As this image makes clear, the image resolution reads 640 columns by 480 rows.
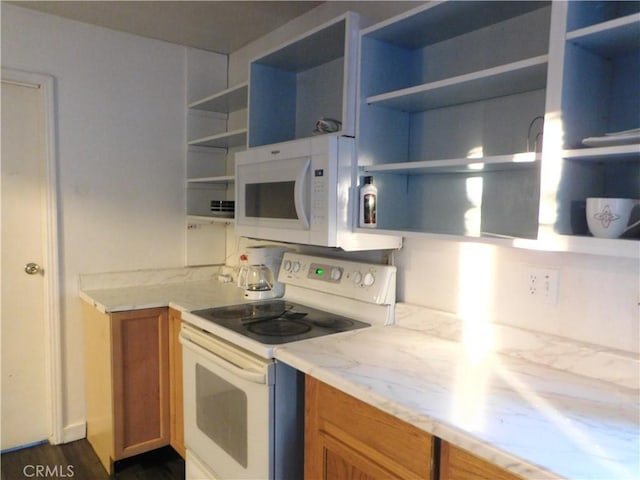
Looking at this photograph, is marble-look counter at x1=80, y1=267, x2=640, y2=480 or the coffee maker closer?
marble-look counter at x1=80, y1=267, x2=640, y2=480

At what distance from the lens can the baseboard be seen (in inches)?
101

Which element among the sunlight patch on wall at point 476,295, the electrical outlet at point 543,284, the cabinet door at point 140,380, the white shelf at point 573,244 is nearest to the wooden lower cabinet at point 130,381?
the cabinet door at point 140,380

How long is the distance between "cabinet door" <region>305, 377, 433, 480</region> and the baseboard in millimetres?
1722

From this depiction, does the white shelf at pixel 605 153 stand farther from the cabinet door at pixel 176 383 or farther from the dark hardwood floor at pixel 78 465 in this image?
the dark hardwood floor at pixel 78 465

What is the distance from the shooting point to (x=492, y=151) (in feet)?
5.13

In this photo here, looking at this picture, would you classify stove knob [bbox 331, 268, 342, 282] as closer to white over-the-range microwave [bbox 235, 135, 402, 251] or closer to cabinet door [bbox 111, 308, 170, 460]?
white over-the-range microwave [bbox 235, 135, 402, 251]

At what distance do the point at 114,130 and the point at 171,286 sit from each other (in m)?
0.95

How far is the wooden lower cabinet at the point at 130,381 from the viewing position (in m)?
2.22

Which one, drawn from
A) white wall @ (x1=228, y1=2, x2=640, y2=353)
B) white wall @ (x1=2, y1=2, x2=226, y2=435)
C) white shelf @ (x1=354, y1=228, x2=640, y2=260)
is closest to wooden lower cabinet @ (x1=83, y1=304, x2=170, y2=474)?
white wall @ (x1=2, y1=2, x2=226, y2=435)

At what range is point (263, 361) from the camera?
5.17ft

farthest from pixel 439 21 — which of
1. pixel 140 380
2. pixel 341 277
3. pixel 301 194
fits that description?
pixel 140 380

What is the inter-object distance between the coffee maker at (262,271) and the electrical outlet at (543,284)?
4.11ft

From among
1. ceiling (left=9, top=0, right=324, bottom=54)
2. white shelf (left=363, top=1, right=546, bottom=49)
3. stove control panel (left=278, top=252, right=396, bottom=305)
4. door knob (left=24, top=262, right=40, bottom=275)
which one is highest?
ceiling (left=9, top=0, right=324, bottom=54)

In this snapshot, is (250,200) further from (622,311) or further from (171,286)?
(622,311)
